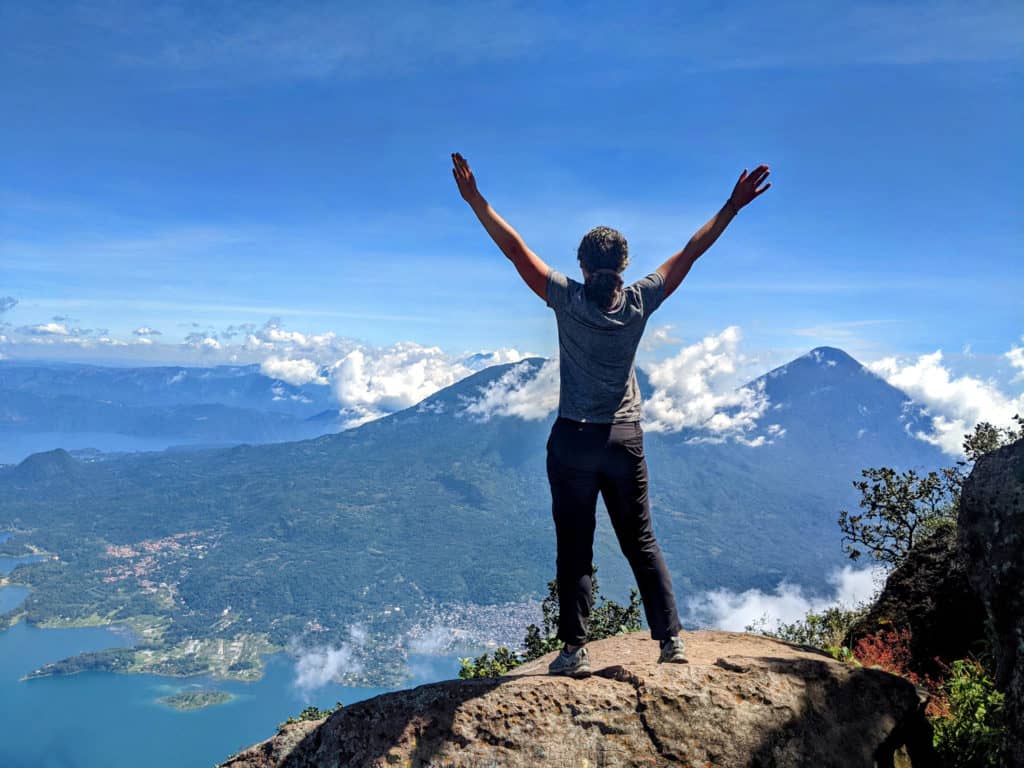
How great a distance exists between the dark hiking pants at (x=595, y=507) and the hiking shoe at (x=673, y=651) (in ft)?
0.25

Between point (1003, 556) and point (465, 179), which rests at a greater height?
point (465, 179)

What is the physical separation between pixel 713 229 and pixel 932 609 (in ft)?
24.7

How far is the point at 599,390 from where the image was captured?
5.75m

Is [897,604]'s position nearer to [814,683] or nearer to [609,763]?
[814,683]

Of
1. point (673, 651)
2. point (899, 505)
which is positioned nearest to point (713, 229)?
point (673, 651)

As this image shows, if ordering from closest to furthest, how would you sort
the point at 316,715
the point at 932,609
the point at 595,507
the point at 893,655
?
the point at 595,507, the point at 893,655, the point at 932,609, the point at 316,715

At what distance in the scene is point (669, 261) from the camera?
614 cm

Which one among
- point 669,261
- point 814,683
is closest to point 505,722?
point 814,683

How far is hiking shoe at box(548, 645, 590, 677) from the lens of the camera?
19.6 feet

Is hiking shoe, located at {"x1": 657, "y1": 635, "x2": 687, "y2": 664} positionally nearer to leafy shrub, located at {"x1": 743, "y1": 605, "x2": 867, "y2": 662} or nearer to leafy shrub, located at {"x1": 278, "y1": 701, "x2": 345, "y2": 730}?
leafy shrub, located at {"x1": 743, "y1": 605, "x2": 867, "y2": 662}

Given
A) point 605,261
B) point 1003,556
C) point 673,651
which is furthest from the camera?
point 673,651

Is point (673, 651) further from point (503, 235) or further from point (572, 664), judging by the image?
point (503, 235)

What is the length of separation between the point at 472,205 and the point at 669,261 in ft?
6.64

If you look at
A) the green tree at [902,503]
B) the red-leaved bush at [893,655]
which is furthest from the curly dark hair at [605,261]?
the green tree at [902,503]
